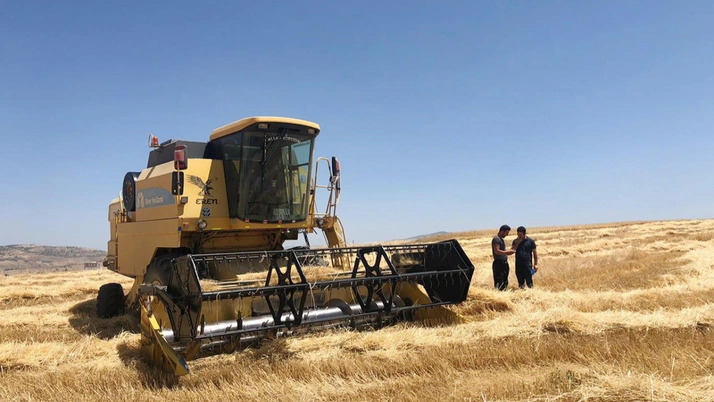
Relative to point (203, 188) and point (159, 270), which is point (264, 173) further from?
point (159, 270)

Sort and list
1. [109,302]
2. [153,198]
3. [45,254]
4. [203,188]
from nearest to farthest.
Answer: [203,188] → [153,198] → [109,302] → [45,254]

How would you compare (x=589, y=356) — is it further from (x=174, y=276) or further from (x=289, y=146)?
(x=289, y=146)

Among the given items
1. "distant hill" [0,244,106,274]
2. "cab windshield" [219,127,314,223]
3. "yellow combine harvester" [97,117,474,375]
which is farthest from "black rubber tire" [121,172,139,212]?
"distant hill" [0,244,106,274]

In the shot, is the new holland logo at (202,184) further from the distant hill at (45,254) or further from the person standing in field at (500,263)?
the distant hill at (45,254)

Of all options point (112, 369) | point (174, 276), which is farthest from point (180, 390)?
point (174, 276)

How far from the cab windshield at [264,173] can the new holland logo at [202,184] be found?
0.26 meters

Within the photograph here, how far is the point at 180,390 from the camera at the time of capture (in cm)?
392

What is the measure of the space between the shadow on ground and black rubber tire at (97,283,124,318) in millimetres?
156

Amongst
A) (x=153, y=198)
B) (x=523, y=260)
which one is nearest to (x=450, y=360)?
(x=523, y=260)

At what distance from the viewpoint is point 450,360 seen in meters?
4.24

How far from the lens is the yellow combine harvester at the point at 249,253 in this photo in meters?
5.11

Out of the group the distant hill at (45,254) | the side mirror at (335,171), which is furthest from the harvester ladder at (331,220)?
the distant hill at (45,254)

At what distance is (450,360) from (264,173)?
13.8ft

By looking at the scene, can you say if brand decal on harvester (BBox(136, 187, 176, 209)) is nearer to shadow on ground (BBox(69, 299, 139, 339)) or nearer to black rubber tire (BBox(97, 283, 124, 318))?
black rubber tire (BBox(97, 283, 124, 318))
